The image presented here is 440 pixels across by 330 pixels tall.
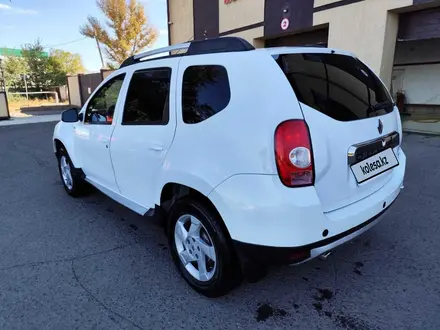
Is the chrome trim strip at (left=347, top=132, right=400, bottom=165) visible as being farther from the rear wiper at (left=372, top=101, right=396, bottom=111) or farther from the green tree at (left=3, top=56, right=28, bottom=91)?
the green tree at (left=3, top=56, right=28, bottom=91)

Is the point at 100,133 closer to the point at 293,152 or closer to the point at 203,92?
the point at 203,92

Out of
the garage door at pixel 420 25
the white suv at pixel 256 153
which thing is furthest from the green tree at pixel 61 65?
the white suv at pixel 256 153

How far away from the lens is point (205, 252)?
2.25 metres

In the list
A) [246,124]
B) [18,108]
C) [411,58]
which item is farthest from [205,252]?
[18,108]

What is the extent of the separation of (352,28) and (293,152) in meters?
7.55

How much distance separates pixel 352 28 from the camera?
309 inches

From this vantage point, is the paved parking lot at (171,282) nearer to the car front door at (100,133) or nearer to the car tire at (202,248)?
the car tire at (202,248)

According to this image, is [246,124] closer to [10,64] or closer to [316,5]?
[316,5]

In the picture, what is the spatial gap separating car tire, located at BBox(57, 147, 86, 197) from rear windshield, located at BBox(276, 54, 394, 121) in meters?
3.08

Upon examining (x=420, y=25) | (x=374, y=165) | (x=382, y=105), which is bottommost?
(x=374, y=165)

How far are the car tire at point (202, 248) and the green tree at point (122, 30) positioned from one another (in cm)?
2990

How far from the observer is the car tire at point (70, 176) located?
13.2ft

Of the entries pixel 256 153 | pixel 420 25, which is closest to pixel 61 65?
pixel 420 25

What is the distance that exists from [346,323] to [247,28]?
415 inches
